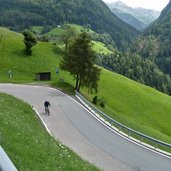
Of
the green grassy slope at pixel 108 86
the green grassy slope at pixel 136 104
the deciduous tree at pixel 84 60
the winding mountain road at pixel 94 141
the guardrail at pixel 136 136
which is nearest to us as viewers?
the winding mountain road at pixel 94 141

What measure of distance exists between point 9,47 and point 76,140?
2357 inches

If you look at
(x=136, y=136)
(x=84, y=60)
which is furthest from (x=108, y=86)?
(x=136, y=136)

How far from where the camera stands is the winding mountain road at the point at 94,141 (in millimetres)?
22636

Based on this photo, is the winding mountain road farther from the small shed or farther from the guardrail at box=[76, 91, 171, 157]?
the small shed

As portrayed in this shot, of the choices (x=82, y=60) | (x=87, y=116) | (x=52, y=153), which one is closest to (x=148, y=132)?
(x=87, y=116)

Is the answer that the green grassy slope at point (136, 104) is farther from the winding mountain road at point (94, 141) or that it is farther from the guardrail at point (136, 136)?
the guardrail at point (136, 136)

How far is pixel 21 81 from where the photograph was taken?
6719 cm

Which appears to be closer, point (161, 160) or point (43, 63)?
point (161, 160)

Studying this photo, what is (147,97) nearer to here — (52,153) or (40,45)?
(40,45)

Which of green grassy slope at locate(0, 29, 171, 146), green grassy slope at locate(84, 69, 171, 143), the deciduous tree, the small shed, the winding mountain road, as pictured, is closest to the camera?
the winding mountain road

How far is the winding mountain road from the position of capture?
74.3 feet

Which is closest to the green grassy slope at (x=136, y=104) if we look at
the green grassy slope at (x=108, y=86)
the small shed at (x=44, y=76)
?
the green grassy slope at (x=108, y=86)

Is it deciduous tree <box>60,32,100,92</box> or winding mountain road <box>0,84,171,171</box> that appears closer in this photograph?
winding mountain road <box>0,84,171,171</box>

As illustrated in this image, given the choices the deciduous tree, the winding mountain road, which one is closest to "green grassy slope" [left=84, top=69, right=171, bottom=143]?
the deciduous tree
